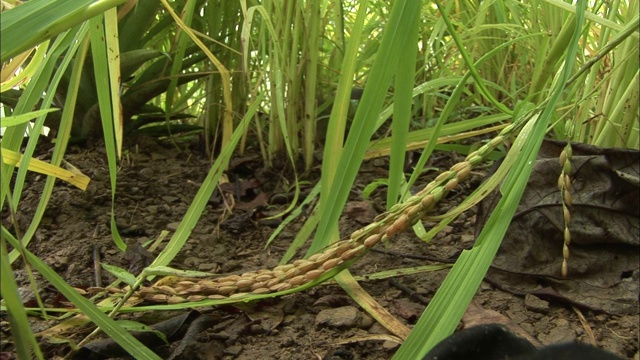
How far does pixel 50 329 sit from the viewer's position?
685 millimetres

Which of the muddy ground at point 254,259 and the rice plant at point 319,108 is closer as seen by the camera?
the rice plant at point 319,108

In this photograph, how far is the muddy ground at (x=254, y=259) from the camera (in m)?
0.68

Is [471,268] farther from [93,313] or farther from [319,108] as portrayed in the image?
[319,108]

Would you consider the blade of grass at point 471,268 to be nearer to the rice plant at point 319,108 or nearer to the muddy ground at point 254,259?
the rice plant at point 319,108

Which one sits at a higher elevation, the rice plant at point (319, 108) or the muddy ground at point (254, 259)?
the rice plant at point (319, 108)

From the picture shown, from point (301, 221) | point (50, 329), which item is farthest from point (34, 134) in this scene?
point (301, 221)

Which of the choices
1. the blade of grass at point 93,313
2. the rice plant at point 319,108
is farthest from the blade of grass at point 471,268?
the blade of grass at point 93,313

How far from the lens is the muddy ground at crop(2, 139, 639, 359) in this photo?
0.68m

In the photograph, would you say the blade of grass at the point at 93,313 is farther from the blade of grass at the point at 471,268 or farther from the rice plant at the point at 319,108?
the blade of grass at the point at 471,268

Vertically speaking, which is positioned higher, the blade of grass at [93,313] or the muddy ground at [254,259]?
the blade of grass at [93,313]

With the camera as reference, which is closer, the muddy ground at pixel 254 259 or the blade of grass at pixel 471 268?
the blade of grass at pixel 471 268

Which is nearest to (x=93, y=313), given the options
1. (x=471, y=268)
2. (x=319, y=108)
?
(x=471, y=268)

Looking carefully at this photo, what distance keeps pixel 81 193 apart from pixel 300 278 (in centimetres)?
60

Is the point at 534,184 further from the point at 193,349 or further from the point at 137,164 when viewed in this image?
the point at 137,164
